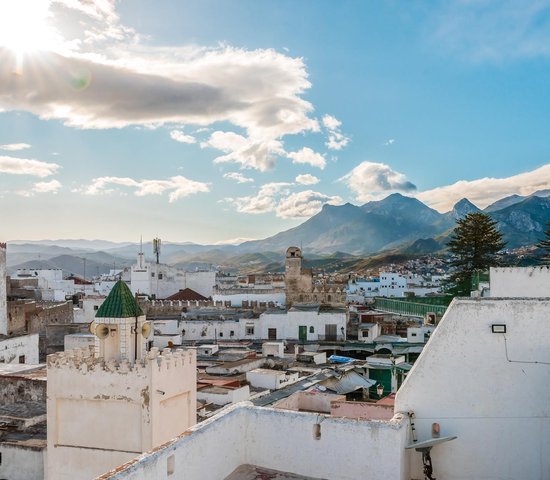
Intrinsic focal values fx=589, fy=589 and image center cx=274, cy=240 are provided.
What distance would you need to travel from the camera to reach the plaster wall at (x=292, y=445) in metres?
7.64

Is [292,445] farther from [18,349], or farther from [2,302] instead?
[2,302]

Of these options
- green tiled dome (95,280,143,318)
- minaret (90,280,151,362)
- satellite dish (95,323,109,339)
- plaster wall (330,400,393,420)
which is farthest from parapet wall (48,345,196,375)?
plaster wall (330,400,393,420)

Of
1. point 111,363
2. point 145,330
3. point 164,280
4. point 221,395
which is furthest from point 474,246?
point 164,280

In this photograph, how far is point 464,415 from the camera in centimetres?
851

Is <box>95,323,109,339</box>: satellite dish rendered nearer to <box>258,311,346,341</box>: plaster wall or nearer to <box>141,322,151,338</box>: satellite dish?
<box>141,322,151,338</box>: satellite dish

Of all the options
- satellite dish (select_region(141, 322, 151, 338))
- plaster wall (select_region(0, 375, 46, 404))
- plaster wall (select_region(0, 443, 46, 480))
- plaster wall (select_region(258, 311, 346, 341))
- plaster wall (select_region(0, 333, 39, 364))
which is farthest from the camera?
plaster wall (select_region(258, 311, 346, 341))

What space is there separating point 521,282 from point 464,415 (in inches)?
136

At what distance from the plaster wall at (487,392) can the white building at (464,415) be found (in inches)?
0.6

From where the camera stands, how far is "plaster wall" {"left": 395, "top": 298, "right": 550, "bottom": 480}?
8.36 meters

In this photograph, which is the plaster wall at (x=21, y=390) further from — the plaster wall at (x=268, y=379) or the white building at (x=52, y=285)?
the white building at (x=52, y=285)

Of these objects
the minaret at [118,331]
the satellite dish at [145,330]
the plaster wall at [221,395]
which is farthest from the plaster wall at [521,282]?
the plaster wall at [221,395]

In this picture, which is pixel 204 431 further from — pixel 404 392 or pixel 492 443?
pixel 492 443

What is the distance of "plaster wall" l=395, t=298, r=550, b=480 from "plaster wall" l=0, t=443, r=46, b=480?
940 cm

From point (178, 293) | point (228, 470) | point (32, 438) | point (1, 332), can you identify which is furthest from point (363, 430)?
point (178, 293)
